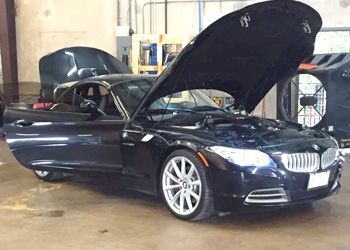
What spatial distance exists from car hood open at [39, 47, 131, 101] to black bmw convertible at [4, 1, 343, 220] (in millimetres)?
2018

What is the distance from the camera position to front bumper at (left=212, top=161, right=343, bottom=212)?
367 centimetres

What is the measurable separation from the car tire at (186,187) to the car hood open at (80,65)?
3547 millimetres

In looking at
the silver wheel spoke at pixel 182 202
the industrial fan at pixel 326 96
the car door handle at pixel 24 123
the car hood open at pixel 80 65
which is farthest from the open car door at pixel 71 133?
the industrial fan at pixel 326 96

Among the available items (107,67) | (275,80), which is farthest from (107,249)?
(107,67)

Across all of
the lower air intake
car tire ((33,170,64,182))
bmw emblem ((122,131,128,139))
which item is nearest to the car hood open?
car tire ((33,170,64,182))

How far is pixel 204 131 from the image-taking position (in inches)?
158

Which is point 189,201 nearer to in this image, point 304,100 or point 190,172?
point 190,172

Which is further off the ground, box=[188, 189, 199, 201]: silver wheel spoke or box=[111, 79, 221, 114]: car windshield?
box=[111, 79, 221, 114]: car windshield

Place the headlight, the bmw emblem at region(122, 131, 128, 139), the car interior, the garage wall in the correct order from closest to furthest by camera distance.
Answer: the headlight, the bmw emblem at region(122, 131, 128, 139), the car interior, the garage wall

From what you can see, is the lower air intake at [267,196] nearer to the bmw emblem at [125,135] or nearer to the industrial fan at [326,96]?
the bmw emblem at [125,135]

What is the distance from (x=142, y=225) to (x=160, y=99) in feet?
3.80

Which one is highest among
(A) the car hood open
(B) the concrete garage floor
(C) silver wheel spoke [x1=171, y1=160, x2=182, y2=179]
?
(A) the car hood open

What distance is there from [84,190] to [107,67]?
2668mm

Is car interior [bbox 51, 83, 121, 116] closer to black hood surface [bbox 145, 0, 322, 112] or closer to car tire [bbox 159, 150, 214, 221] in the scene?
black hood surface [bbox 145, 0, 322, 112]
